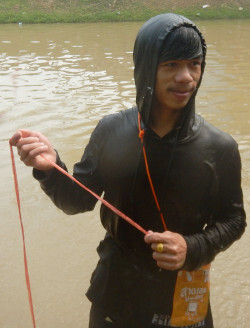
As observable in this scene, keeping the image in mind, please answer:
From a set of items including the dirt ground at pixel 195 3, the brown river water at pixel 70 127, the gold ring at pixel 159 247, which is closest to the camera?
the gold ring at pixel 159 247

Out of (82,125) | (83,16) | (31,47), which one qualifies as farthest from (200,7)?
(82,125)

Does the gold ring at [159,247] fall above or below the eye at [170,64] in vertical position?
below

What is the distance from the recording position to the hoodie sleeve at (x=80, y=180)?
1701 mm

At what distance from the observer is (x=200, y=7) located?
2181cm

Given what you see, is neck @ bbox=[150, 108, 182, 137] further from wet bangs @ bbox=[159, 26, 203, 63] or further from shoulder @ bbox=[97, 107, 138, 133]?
wet bangs @ bbox=[159, 26, 203, 63]

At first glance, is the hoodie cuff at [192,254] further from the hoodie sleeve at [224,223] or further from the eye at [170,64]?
the eye at [170,64]

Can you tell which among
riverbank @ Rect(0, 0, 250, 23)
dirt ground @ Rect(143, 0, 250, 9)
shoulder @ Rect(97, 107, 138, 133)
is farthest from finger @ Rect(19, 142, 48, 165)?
dirt ground @ Rect(143, 0, 250, 9)

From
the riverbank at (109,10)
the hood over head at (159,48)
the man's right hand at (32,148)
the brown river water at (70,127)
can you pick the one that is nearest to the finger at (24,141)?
the man's right hand at (32,148)

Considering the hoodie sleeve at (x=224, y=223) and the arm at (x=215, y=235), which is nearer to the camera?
the arm at (x=215, y=235)

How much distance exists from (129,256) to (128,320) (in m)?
0.27

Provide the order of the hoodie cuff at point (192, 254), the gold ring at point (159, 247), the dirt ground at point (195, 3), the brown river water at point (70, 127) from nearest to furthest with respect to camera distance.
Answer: the gold ring at point (159, 247), the hoodie cuff at point (192, 254), the brown river water at point (70, 127), the dirt ground at point (195, 3)

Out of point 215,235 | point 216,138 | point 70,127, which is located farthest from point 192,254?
point 70,127

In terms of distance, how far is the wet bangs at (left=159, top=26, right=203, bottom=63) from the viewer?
152 centimetres

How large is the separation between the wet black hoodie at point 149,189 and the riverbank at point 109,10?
19360mm
